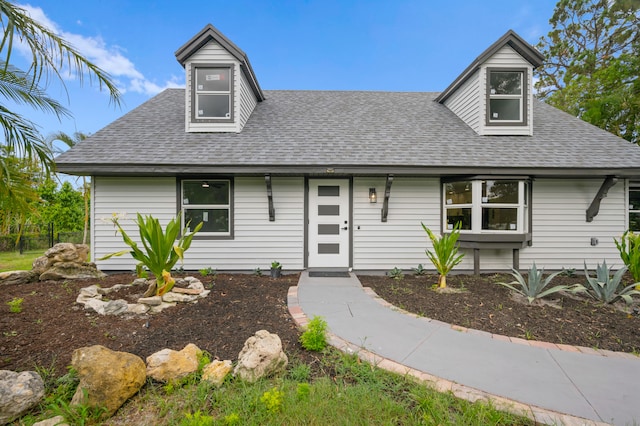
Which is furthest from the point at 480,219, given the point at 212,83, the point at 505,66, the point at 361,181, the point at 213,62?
the point at 213,62

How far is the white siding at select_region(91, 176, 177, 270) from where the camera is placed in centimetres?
546

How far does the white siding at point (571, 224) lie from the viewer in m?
5.72

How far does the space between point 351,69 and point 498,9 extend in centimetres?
691

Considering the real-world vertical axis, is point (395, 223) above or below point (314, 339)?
above

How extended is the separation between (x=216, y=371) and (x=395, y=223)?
4.60 m

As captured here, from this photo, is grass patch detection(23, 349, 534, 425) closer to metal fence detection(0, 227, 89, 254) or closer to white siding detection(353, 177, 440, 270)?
white siding detection(353, 177, 440, 270)

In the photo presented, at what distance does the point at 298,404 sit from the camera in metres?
1.78

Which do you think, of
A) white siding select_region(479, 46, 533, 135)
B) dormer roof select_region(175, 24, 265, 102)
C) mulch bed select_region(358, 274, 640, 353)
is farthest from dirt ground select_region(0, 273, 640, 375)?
dormer roof select_region(175, 24, 265, 102)

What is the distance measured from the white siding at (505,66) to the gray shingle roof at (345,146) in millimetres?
173

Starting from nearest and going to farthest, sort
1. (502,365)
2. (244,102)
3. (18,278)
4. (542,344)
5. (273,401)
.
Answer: (273,401)
(502,365)
(542,344)
(18,278)
(244,102)

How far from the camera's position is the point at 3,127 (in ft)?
8.68

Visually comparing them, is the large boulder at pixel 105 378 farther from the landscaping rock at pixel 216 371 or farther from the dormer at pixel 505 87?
the dormer at pixel 505 87

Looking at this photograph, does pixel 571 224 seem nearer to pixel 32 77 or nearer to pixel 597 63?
pixel 32 77

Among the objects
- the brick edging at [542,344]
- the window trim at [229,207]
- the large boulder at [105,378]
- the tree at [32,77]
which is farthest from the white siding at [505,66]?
the large boulder at [105,378]
